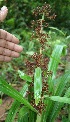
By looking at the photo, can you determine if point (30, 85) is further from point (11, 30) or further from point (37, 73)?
point (11, 30)

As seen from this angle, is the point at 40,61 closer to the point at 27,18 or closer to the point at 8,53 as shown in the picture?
the point at 8,53

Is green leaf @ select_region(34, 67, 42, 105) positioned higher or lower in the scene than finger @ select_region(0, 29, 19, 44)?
lower

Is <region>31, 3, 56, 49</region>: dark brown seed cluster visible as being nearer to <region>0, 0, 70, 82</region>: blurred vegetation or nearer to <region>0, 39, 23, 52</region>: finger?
<region>0, 39, 23, 52</region>: finger

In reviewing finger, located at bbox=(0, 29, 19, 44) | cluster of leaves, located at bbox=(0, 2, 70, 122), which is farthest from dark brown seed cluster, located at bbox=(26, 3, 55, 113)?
finger, located at bbox=(0, 29, 19, 44)

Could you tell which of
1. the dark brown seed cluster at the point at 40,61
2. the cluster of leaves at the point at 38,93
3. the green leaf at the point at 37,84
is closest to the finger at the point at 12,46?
the cluster of leaves at the point at 38,93

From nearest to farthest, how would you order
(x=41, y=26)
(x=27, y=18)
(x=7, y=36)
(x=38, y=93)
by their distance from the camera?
(x=38, y=93) → (x=41, y=26) → (x=7, y=36) → (x=27, y=18)

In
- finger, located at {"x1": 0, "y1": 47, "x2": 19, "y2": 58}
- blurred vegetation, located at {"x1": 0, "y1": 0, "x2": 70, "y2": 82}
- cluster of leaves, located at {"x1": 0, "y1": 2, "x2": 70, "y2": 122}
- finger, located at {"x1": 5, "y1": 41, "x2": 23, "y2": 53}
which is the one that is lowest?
cluster of leaves, located at {"x1": 0, "y1": 2, "x2": 70, "y2": 122}

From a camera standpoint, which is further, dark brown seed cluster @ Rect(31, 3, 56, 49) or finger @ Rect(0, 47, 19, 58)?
finger @ Rect(0, 47, 19, 58)

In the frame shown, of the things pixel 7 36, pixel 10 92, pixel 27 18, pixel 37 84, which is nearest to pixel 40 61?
pixel 37 84

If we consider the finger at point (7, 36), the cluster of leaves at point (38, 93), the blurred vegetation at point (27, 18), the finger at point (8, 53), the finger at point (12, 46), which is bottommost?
the cluster of leaves at point (38, 93)

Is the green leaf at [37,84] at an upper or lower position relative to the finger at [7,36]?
lower

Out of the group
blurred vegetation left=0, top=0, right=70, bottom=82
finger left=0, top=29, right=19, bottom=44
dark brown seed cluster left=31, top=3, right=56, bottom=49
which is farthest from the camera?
blurred vegetation left=0, top=0, right=70, bottom=82

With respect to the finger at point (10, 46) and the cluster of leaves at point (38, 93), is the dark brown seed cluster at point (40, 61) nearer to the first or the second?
the cluster of leaves at point (38, 93)
